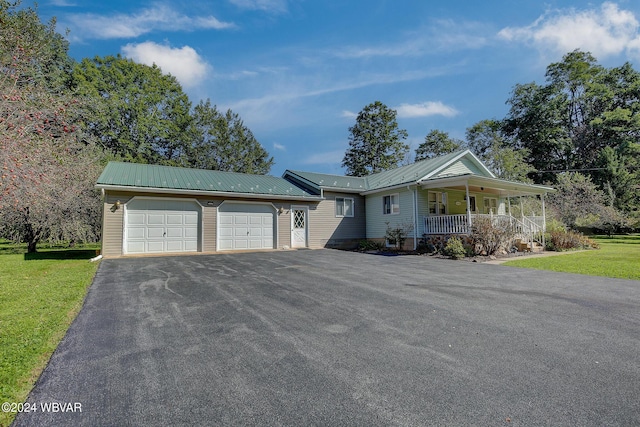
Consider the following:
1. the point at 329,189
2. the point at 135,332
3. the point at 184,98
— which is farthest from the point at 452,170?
the point at 184,98

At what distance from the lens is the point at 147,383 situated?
2.55 m

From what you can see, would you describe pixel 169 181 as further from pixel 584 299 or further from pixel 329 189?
pixel 584 299

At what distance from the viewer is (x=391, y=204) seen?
1636cm

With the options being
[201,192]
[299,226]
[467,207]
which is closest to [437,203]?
[467,207]

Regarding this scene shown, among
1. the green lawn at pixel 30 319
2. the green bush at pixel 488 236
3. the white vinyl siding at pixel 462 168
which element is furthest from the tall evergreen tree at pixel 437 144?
the green lawn at pixel 30 319

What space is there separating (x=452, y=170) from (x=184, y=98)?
1101 inches

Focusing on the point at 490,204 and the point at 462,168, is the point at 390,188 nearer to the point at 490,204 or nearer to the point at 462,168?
the point at 462,168

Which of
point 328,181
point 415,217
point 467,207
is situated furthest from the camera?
point 328,181

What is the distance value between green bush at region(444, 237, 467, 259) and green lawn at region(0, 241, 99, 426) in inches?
444

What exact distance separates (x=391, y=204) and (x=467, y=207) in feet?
14.0

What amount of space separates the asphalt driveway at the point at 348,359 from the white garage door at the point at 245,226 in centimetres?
842

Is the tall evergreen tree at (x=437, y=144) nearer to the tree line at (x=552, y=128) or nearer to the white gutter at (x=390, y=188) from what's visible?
the tree line at (x=552, y=128)

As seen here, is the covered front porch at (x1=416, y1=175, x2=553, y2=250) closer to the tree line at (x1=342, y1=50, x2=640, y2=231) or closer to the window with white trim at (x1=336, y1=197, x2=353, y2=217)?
the window with white trim at (x1=336, y1=197, x2=353, y2=217)

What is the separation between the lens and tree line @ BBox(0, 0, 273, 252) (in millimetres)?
5344
